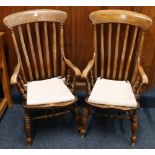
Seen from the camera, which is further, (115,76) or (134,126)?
(115,76)

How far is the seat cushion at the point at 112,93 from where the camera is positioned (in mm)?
1694

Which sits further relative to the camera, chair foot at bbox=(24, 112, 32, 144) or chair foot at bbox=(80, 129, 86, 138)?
chair foot at bbox=(80, 129, 86, 138)

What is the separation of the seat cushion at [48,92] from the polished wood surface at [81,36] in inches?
14.8

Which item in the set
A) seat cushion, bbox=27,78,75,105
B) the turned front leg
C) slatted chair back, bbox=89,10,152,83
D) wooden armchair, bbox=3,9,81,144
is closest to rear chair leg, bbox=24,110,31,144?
Result: wooden armchair, bbox=3,9,81,144

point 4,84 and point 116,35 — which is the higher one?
point 116,35

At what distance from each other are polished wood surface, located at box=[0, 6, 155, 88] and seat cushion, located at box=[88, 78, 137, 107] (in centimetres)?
37

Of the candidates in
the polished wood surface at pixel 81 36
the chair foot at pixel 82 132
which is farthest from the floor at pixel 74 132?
the polished wood surface at pixel 81 36

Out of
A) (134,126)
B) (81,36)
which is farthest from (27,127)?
(81,36)

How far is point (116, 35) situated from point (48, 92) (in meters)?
0.73

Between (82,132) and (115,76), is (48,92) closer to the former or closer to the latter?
(82,132)

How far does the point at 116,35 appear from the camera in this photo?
200cm

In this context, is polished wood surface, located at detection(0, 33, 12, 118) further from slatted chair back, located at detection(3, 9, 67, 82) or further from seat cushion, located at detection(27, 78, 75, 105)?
seat cushion, located at detection(27, 78, 75, 105)

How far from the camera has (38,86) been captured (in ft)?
6.15

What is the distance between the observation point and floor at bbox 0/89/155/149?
73.1 inches
